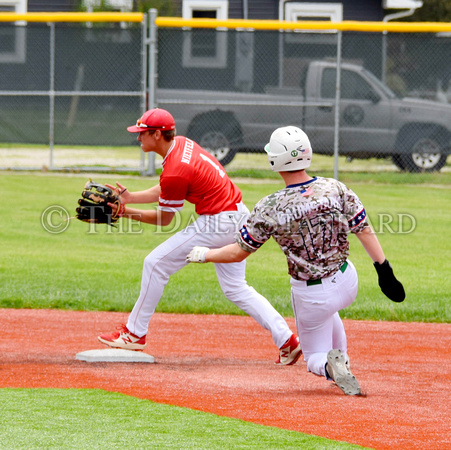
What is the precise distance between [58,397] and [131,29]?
1157 centimetres

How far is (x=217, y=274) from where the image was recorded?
20.5ft

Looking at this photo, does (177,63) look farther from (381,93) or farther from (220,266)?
(220,266)

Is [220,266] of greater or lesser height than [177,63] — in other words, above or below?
below

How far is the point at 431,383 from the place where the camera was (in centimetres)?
591

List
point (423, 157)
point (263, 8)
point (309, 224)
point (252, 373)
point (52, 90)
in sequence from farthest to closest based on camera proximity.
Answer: point (263, 8) < point (423, 157) < point (52, 90) < point (252, 373) < point (309, 224)

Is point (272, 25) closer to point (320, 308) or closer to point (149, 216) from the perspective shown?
point (149, 216)

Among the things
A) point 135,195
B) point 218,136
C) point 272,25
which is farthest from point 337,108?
point 135,195

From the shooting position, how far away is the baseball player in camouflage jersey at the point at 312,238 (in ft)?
16.7

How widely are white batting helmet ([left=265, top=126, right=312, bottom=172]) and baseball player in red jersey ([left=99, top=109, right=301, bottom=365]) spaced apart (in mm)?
1153

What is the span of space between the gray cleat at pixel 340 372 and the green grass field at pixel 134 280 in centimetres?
85

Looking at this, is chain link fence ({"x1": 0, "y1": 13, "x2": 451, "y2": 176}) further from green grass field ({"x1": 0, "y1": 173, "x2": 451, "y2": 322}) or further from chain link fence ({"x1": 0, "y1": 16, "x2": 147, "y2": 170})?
green grass field ({"x1": 0, "y1": 173, "x2": 451, "y2": 322})

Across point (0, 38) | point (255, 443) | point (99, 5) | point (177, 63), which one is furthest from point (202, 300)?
point (99, 5)

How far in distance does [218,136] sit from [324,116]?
2030 millimetres

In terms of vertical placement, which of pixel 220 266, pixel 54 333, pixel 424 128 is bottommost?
pixel 54 333
